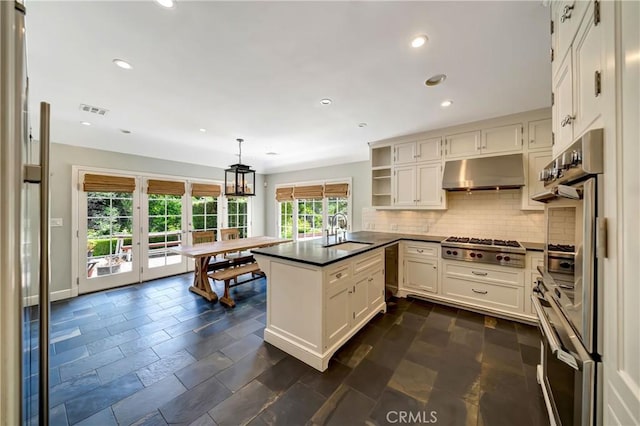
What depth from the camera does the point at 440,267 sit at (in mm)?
3326

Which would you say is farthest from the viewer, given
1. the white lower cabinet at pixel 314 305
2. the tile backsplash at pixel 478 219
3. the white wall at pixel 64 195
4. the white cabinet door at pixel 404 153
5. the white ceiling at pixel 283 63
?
the white cabinet door at pixel 404 153

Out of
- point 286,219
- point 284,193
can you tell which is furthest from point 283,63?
point 286,219

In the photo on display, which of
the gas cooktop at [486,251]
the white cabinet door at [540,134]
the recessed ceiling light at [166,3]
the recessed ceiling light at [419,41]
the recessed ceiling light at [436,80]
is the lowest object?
the gas cooktop at [486,251]

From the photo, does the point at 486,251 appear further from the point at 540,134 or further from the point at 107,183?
the point at 107,183

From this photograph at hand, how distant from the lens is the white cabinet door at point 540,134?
9.48 ft

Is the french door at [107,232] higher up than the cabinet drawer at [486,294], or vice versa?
the french door at [107,232]

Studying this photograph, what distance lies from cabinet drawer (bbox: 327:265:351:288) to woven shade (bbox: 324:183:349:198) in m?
2.86

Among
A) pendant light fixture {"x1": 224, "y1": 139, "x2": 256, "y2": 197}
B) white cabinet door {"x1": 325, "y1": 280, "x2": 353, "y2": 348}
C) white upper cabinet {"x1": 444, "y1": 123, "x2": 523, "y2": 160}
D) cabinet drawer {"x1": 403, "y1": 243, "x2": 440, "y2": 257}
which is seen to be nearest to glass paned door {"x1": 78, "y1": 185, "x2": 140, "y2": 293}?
pendant light fixture {"x1": 224, "y1": 139, "x2": 256, "y2": 197}

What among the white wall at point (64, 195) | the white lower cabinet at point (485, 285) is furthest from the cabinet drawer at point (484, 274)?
the white wall at point (64, 195)

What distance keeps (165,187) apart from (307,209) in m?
2.98

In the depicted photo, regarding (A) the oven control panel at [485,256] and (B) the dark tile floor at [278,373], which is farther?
(A) the oven control panel at [485,256]

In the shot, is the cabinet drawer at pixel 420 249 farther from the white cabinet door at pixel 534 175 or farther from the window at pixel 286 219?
the window at pixel 286 219

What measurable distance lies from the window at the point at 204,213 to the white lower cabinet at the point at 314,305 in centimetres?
341

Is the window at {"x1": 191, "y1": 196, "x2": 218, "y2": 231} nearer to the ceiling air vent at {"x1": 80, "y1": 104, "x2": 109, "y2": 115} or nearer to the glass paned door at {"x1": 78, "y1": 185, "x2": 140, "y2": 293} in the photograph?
the glass paned door at {"x1": 78, "y1": 185, "x2": 140, "y2": 293}
